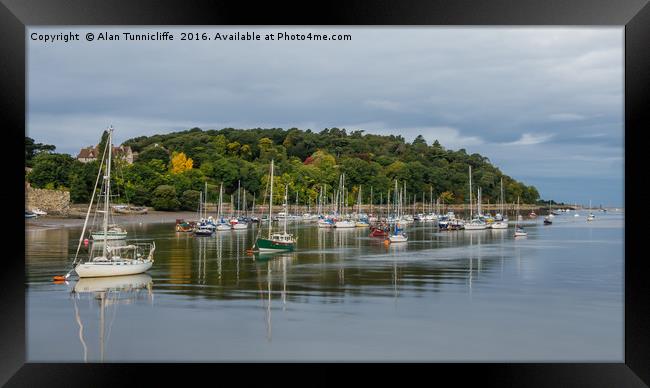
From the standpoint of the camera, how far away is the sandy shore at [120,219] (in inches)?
1571

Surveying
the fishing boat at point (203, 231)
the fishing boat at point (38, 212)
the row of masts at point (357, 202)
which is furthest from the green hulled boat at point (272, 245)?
the row of masts at point (357, 202)

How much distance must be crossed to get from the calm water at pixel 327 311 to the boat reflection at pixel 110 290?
0.03 meters

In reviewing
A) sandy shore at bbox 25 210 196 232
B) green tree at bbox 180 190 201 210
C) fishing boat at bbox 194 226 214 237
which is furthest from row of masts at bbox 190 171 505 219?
fishing boat at bbox 194 226 214 237

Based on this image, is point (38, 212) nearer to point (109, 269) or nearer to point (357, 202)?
point (109, 269)

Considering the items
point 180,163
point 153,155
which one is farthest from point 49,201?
point 180,163

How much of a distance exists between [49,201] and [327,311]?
1494 inches

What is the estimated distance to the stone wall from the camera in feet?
146

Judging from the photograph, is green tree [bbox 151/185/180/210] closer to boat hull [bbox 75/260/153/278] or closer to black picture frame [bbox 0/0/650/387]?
boat hull [bbox 75/260/153/278]

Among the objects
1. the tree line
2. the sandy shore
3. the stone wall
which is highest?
the tree line

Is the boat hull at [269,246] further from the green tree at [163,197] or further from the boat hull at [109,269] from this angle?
the green tree at [163,197]

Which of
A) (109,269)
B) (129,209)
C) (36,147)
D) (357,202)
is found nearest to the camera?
(109,269)

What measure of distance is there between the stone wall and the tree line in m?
3.42

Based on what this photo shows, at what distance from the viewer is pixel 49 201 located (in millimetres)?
45312
